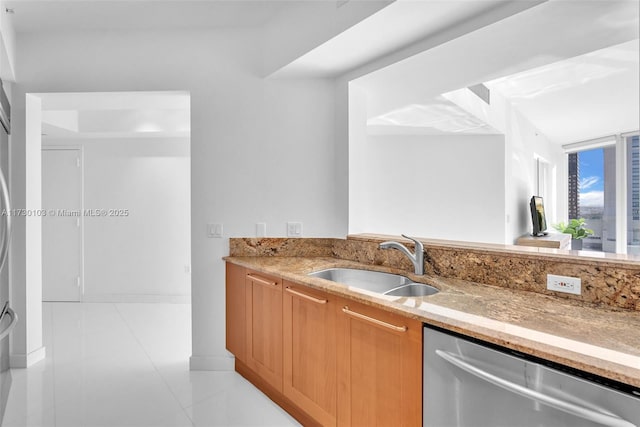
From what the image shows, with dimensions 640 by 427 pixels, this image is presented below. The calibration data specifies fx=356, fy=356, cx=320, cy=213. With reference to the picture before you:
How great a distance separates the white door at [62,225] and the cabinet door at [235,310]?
10.0ft

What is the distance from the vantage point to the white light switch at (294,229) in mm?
2760

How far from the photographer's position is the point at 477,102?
12.6 feet

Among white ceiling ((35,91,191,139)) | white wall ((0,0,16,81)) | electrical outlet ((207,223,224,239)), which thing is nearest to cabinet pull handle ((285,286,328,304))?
electrical outlet ((207,223,224,239))

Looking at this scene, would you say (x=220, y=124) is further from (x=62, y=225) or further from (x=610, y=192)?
(x=610, y=192)

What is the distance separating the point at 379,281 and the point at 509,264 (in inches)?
29.8

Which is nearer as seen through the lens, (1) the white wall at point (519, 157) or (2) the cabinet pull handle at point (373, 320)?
(2) the cabinet pull handle at point (373, 320)

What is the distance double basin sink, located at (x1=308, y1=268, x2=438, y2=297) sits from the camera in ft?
6.34

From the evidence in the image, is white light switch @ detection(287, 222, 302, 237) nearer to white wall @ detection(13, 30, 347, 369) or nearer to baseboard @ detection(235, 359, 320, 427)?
white wall @ detection(13, 30, 347, 369)

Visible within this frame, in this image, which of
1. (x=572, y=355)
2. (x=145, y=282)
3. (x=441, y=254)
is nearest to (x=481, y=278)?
(x=441, y=254)

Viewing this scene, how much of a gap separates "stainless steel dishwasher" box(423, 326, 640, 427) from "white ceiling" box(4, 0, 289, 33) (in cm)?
237

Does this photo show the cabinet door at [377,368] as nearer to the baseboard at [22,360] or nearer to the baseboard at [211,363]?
the baseboard at [211,363]

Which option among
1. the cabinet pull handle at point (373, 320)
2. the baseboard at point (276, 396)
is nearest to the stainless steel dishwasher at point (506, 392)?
the cabinet pull handle at point (373, 320)

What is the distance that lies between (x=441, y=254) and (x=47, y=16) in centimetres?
316

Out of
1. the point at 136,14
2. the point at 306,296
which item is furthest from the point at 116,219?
the point at 306,296
